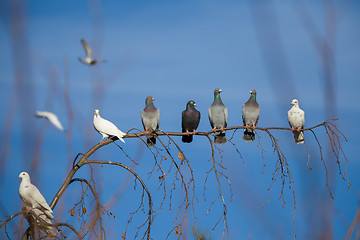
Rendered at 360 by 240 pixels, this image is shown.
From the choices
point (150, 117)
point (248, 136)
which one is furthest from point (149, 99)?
point (248, 136)

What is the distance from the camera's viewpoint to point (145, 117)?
6.86 m

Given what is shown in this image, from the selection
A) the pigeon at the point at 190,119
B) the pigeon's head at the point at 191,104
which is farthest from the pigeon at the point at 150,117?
the pigeon's head at the point at 191,104

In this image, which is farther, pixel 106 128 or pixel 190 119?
pixel 190 119

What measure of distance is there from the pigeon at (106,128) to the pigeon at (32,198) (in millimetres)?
1020

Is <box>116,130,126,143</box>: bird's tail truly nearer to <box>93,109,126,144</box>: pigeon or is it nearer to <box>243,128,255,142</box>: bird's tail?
<box>93,109,126,144</box>: pigeon

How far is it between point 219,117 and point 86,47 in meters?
2.39

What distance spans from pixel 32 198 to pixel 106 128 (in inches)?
53.9

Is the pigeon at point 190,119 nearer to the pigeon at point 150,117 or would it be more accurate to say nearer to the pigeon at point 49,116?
the pigeon at point 150,117

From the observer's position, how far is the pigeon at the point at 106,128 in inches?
213

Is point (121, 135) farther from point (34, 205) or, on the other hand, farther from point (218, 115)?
point (218, 115)

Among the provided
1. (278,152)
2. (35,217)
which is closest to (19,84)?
(35,217)

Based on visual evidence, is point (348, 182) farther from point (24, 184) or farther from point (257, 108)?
point (257, 108)

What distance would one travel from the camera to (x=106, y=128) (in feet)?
18.6

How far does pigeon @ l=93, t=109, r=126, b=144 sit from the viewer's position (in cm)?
540
